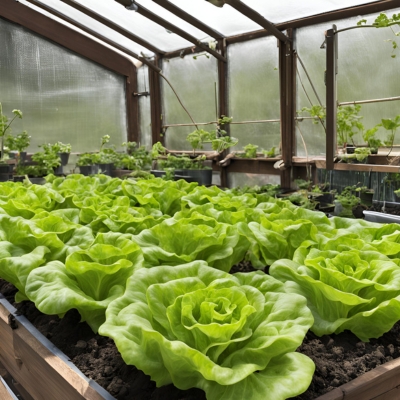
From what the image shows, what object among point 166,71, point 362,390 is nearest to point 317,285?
point 362,390

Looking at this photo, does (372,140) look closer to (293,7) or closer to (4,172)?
(293,7)

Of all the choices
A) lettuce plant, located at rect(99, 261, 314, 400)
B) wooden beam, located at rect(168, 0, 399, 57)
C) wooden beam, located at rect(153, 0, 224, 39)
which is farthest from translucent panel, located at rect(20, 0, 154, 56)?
lettuce plant, located at rect(99, 261, 314, 400)

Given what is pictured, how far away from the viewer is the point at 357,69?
4.18 meters

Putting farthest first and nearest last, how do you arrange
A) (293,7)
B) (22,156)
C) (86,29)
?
(86,29)
(22,156)
(293,7)

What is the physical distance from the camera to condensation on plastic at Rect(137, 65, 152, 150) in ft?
24.5

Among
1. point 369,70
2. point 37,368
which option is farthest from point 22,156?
point 37,368

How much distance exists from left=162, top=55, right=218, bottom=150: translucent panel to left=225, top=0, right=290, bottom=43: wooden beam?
133cm

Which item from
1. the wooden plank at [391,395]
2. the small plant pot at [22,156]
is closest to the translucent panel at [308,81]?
the small plant pot at [22,156]

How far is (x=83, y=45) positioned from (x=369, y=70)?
4.54m

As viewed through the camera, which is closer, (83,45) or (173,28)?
(173,28)

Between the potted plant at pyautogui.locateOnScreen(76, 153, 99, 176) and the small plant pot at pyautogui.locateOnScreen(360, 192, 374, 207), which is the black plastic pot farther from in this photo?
the small plant pot at pyautogui.locateOnScreen(360, 192, 374, 207)

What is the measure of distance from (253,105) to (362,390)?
189 inches

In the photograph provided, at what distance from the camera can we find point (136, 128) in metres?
7.66

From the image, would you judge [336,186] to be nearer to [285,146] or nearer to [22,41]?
[285,146]
